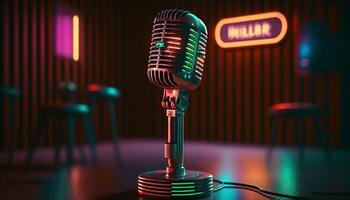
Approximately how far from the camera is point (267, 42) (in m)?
5.41

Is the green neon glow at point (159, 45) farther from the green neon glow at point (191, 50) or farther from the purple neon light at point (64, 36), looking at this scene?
the purple neon light at point (64, 36)

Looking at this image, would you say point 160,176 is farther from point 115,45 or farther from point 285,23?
point 115,45

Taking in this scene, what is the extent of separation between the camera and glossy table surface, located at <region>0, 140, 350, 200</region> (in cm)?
222

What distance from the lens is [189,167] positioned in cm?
331

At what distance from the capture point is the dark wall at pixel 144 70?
16.0 ft

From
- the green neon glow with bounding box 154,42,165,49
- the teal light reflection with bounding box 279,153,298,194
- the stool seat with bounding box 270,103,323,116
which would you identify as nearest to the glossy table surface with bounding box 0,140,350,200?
the teal light reflection with bounding box 279,153,298,194

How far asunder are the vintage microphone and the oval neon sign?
11.3 ft

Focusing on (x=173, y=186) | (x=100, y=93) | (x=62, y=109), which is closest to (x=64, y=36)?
(x=100, y=93)

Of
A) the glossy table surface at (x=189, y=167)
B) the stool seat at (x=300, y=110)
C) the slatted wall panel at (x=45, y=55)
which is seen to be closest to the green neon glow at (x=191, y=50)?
the glossy table surface at (x=189, y=167)

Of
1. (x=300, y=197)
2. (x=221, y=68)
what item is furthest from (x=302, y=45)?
(x=300, y=197)

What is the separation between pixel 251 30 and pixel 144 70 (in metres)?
1.73

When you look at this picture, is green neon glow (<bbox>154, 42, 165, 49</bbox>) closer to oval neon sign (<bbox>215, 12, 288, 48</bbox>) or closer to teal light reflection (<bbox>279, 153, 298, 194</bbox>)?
teal light reflection (<bbox>279, 153, 298, 194</bbox>)

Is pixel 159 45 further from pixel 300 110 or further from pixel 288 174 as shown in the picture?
pixel 300 110

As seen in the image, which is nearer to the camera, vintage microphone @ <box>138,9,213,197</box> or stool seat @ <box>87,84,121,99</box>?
vintage microphone @ <box>138,9,213,197</box>
